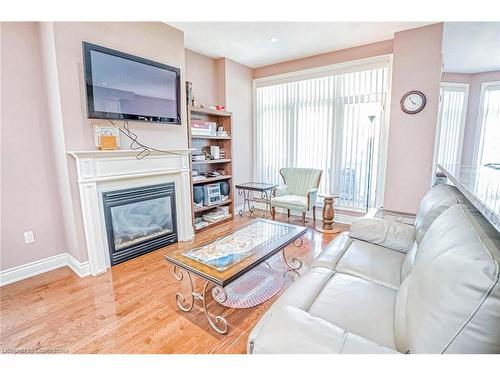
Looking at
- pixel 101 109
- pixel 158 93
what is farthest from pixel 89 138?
pixel 158 93

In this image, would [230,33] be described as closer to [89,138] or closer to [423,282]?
[89,138]

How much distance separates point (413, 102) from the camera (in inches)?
120

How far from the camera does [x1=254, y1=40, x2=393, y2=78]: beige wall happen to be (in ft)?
11.0

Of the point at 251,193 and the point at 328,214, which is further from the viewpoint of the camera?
the point at 251,193

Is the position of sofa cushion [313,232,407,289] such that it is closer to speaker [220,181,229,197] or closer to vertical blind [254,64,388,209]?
vertical blind [254,64,388,209]

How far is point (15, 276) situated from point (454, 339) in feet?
10.4

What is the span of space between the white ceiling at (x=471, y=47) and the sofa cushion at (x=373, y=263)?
2.87 m

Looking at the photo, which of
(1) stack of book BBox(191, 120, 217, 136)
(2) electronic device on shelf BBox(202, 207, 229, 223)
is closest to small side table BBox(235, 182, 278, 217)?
(2) electronic device on shelf BBox(202, 207, 229, 223)

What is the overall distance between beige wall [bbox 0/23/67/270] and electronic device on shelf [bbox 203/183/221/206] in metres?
1.76

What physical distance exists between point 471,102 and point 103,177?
20.3ft

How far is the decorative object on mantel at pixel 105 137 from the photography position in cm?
234

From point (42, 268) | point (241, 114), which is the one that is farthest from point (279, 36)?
point (42, 268)

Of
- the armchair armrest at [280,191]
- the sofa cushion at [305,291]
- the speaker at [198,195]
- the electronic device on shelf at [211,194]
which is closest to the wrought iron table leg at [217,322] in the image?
the sofa cushion at [305,291]

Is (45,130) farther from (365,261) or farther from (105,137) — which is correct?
(365,261)
